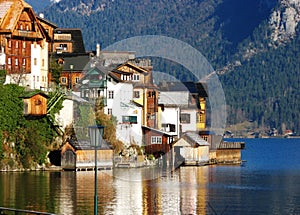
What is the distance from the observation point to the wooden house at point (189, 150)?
4936 inches

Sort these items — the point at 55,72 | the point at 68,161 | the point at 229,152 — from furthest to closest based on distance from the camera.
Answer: the point at 229,152 → the point at 55,72 → the point at 68,161

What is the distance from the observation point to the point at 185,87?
144000mm

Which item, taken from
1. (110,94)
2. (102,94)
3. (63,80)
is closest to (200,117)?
(63,80)

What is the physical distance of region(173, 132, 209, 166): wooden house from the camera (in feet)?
411

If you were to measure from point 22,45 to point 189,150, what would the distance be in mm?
23969

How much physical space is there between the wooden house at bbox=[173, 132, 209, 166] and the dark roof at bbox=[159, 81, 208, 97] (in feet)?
34.0

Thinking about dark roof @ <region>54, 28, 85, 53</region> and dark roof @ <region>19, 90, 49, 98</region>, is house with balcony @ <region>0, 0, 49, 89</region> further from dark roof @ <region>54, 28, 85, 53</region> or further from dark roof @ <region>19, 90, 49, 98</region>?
dark roof @ <region>54, 28, 85, 53</region>

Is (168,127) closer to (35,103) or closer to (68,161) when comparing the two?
(68,161)

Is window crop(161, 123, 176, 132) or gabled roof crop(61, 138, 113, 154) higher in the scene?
window crop(161, 123, 176, 132)

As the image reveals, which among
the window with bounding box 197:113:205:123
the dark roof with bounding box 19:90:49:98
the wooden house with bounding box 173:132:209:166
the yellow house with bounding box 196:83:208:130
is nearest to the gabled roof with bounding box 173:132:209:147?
the wooden house with bounding box 173:132:209:166

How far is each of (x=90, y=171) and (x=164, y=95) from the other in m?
29.7

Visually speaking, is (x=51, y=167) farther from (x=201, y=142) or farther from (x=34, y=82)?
(x=201, y=142)

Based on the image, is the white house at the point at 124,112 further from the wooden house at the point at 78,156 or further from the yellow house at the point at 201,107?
the yellow house at the point at 201,107

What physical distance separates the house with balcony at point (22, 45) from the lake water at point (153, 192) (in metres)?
14.7
